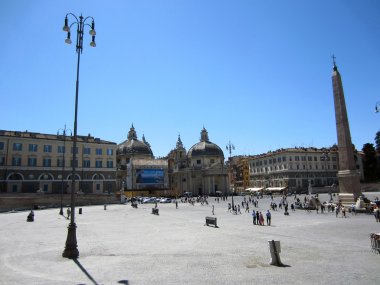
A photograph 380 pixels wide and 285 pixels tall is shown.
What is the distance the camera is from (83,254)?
481 inches

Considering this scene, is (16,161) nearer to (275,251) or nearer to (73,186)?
(73,186)

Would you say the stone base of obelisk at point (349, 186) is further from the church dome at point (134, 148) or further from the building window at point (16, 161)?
the church dome at point (134, 148)

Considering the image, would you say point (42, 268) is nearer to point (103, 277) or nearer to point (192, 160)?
point (103, 277)

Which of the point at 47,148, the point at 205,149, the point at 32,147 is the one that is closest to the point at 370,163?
the point at 205,149

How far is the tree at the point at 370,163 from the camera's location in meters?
76.6

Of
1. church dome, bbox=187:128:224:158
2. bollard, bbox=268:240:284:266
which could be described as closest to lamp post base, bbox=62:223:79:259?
bollard, bbox=268:240:284:266

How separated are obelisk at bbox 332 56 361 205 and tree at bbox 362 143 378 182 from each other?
54.2 meters

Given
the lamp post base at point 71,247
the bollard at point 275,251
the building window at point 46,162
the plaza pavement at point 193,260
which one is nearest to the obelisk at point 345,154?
the plaza pavement at point 193,260

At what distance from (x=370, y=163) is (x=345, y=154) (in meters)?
55.9

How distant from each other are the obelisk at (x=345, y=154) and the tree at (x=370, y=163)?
178 ft

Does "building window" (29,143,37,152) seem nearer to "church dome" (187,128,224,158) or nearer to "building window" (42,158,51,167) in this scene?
"building window" (42,158,51,167)

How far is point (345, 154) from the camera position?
29281 millimetres

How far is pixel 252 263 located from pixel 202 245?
3923mm

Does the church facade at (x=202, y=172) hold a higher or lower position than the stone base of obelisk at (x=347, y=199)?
higher
